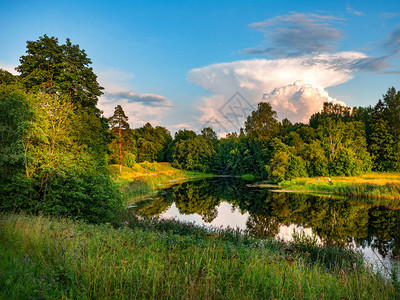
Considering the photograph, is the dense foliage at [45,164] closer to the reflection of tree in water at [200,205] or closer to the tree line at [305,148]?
the reflection of tree in water at [200,205]

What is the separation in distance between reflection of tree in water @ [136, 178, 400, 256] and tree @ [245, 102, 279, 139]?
34857 millimetres

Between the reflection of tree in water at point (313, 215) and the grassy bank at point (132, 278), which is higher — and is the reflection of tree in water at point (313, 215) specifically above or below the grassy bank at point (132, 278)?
below

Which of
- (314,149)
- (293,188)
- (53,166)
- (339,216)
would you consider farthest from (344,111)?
(53,166)

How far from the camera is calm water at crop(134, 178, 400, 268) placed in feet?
54.1

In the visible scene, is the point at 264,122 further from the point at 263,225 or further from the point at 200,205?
the point at 263,225

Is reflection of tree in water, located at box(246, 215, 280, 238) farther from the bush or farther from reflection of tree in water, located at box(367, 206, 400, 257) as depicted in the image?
the bush

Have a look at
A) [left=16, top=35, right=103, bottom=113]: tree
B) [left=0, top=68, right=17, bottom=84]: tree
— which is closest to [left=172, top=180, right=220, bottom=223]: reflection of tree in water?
[left=16, top=35, right=103, bottom=113]: tree

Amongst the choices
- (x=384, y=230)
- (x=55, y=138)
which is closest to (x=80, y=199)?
(x=55, y=138)

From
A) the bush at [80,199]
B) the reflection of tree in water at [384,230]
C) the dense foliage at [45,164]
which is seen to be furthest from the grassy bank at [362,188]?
the dense foliage at [45,164]

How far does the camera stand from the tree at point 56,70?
18.1 m

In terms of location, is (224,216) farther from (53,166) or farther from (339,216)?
(53,166)

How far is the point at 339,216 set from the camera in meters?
22.5

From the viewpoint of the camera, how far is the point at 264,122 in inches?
2717

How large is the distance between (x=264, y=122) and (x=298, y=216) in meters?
48.6
